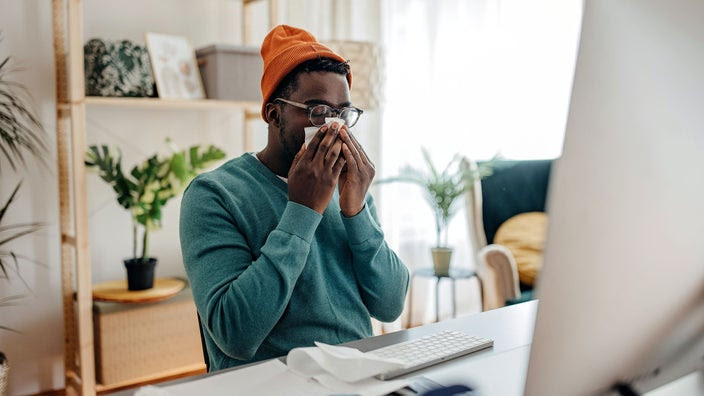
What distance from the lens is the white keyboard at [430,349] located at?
2.63ft

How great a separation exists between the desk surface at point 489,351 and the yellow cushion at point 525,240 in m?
1.43

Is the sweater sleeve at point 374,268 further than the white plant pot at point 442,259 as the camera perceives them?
No

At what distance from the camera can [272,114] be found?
1.19 meters

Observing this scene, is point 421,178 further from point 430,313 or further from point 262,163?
point 262,163

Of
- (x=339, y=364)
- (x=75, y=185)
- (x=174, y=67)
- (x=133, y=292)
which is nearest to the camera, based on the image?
(x=339, y=364)

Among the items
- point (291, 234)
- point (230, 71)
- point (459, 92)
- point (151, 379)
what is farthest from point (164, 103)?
point (459, 92)

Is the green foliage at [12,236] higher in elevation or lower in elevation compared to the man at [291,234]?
lower

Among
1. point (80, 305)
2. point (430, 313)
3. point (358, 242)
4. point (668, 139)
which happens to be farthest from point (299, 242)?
point (430, 313)

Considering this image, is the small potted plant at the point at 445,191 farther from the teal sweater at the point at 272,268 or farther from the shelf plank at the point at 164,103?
the teal sweater at the point at 272,268

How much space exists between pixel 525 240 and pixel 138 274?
1.57 meters

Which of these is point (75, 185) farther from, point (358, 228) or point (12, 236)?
point (358, 228)

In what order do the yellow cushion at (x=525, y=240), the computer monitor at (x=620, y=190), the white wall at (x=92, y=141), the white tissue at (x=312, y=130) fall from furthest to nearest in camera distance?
1. the yellow cushion at (x=525, y=240)
2. the white wall at (x=92, y=141)
3. the white tissue at (x=312, y=130)
4. the computer monitor at (x=620, y=190)

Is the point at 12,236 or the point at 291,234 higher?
the point at 291,234

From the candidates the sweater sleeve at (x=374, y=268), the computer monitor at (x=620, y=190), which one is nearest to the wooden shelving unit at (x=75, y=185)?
the sweater sleeve at (x=374, y=268)
